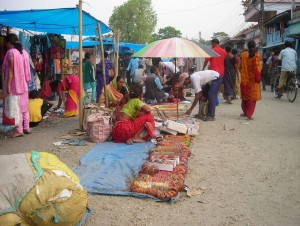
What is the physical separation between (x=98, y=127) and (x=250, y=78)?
395cm

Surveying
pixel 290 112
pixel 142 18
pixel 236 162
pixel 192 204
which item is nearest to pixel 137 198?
pixel 192 204

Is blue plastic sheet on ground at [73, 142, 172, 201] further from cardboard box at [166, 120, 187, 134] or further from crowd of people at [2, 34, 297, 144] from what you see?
cardboard box at [166, 120, 187, 134]

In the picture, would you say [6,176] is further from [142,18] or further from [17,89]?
[142,18]

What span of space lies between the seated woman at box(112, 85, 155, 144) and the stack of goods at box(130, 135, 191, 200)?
0.57 metres

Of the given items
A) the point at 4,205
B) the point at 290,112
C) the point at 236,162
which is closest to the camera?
the point at 4,205

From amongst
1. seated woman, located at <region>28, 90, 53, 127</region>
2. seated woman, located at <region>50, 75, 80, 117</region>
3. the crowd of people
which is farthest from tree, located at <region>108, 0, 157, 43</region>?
seated woman, located at <region>28, 90, 53, 127</region>

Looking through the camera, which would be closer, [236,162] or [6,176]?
[6,176]

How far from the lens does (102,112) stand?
20.5 feet

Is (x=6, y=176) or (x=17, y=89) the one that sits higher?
(x=17, y=89)

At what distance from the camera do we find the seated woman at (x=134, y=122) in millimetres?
5625

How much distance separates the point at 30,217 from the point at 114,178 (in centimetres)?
160

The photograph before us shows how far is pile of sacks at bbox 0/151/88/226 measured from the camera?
2426 millimetres

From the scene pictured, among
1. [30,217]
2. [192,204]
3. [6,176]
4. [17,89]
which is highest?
[17,89]

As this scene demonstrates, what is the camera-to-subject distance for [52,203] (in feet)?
8.20
